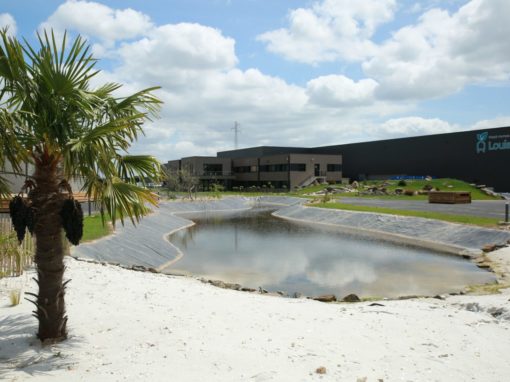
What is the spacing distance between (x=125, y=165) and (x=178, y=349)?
3526mm

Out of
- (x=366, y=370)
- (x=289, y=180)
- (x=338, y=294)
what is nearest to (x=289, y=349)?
(x=366, y=370)

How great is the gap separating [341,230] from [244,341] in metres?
29.2

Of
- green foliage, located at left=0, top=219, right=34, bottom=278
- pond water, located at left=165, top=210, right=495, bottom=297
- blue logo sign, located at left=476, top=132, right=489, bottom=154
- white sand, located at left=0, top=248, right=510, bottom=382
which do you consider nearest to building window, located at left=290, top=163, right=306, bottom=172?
blue logo sign, located at left=476, top=132, right=489, bottom=154

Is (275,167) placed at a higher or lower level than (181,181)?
higher

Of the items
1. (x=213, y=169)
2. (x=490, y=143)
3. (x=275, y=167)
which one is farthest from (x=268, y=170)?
(x=490, y=143)

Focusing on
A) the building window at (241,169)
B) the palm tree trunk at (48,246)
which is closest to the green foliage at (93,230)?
the palm tree trunk at (48,246)

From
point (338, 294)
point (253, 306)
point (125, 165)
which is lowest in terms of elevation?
point (338, 294)

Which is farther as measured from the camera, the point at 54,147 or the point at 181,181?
the point at 181,181

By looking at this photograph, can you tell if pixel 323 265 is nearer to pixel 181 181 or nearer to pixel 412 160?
pixel 181 181

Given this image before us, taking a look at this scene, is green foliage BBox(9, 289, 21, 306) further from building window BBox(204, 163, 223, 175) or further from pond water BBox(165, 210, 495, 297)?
building window BBox(204, 163, 223, 175)

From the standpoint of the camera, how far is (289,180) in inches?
3290

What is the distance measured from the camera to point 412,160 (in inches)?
2972

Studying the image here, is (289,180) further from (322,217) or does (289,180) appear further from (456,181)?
(322,217)

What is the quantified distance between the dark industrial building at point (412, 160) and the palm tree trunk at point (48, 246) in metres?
66.3
